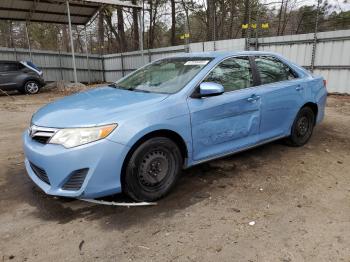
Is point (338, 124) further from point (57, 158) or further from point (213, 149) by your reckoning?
point (57, 158)

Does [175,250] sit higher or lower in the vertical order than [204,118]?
lower

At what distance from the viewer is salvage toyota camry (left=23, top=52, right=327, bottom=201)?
2906 millimetres

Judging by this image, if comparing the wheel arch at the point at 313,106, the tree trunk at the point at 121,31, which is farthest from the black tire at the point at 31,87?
the wheel arch at the point at 313,106

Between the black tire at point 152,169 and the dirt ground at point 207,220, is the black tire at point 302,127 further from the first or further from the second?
the black tire at point 152,169

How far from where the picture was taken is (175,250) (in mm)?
2574

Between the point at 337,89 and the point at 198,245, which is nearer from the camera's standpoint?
the point at 198,245

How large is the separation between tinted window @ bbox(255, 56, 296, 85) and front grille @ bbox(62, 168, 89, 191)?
8.75ft

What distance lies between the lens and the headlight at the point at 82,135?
2.87 meters

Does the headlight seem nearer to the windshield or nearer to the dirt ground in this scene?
the dirt ground

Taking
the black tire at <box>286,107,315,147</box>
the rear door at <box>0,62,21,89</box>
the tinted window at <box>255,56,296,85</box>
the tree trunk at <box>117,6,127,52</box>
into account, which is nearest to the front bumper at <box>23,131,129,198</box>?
the tinted window at <box>255,56,296,85</box>

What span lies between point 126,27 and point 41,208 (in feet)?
75.5

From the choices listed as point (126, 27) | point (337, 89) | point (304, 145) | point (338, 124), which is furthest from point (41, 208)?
point (126, 27)

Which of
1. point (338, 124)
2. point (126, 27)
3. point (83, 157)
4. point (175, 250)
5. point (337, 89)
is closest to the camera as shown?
point (175, 250)

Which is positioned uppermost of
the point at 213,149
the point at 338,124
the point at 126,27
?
the point at 126,27
